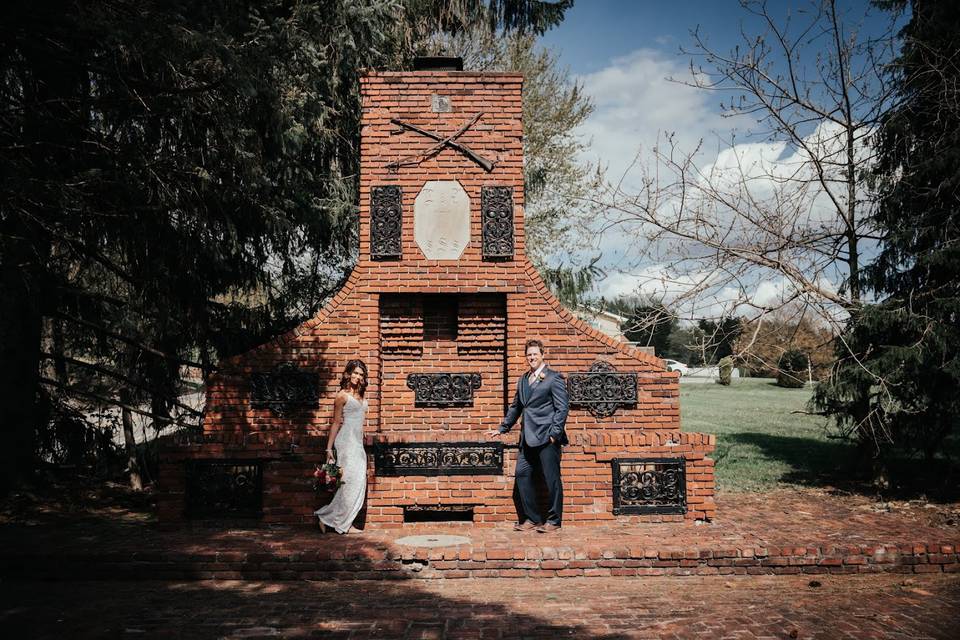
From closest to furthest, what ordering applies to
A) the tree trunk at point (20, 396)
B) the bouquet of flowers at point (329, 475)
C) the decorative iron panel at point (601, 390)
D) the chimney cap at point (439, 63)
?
the bouquet of flowers at point (329, 475), the decorative iron panel at point (601, 390), the tree trunk at point (20, 396), the chimney cap at point (439, 63)

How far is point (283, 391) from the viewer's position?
748 cm

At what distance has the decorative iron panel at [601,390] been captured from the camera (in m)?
7.57

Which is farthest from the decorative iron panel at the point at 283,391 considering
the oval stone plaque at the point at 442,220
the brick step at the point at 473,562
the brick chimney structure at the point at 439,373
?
the oval stone plaque at the point at 442,220

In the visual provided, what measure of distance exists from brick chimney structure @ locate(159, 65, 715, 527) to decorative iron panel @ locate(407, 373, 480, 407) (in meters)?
0.02

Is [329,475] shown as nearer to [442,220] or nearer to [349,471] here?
[349,471]

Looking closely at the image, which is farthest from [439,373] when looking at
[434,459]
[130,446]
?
[130,446]

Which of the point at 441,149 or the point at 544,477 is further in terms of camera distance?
the point at 441,149

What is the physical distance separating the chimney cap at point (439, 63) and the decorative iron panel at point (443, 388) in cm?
392

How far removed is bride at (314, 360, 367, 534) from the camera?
6719 millimetres

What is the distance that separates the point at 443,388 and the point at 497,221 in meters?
2.11

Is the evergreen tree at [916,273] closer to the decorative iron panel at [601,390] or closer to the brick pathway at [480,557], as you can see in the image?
the brick pathway at [480,557]

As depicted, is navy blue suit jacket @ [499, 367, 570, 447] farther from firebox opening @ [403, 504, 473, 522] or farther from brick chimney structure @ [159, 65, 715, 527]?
firebox opening @ [403, 504, 473, 522]

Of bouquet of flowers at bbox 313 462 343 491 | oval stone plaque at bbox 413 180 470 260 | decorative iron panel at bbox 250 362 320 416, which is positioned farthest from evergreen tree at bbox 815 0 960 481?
decorative iron panel at bbox 250 362 320 416

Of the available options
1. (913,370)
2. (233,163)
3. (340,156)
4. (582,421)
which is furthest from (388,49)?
(913,370)
